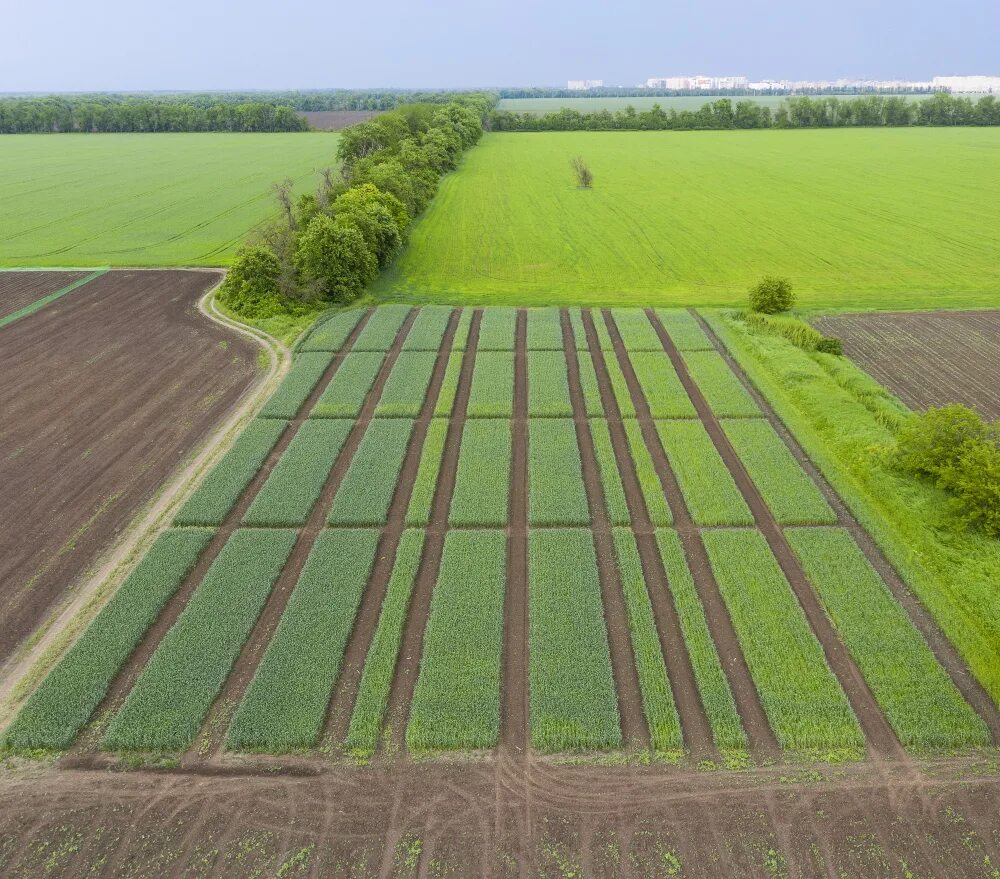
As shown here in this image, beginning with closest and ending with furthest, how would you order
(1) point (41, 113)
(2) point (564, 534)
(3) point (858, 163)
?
1. (2) point (564, 534)
2. (3) point (858, 163)
3. (1) point (41, 113)

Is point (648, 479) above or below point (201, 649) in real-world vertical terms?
above

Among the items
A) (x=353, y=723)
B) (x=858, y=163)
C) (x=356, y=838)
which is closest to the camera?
(x=356, y=838)

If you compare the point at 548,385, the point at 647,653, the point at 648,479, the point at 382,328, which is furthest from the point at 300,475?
the point at 382,328

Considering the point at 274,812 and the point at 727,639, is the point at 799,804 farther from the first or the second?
the point at 274,812

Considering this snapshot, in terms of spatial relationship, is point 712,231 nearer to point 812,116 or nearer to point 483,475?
point 483,475

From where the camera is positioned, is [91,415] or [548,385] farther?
[548,385]

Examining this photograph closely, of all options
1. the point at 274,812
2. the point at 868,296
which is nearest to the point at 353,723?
the point at 274,812
